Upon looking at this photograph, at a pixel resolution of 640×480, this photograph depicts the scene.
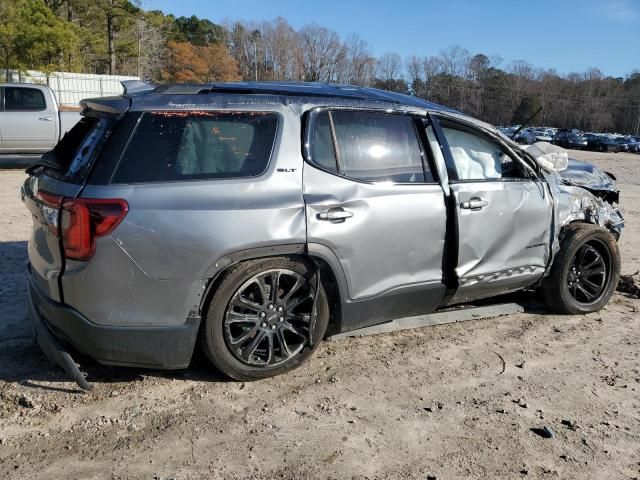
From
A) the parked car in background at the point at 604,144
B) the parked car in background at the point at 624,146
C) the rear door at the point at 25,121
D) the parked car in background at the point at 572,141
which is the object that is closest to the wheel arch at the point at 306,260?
the rear door at the point at 25,121

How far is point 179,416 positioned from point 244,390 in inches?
17.7

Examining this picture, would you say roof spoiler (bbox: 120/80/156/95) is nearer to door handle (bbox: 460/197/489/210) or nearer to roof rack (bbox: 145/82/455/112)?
roof rack (bbox: 145/82/455/112)

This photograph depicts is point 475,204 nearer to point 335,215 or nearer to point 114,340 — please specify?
point 335,215

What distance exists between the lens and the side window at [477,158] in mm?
4445

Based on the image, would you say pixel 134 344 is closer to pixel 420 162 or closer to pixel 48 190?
pixel 48 190

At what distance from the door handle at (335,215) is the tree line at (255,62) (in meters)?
3.49

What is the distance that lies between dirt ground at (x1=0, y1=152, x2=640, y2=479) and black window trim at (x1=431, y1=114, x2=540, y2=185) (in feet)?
3.89

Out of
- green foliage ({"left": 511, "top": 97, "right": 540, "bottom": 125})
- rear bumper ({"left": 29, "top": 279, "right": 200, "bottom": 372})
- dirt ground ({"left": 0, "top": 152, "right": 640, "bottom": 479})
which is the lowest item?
dirt ground ({"left": 0, "top": 152, "right": 640, "bottom": 479})

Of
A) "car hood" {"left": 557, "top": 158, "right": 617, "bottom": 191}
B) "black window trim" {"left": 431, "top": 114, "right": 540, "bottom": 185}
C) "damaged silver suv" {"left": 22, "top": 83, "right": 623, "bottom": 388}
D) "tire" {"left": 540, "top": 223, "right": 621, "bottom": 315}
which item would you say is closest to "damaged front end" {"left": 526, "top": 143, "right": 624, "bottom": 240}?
"tire" {"left": 540, "top": 223, "right": 621, "bottom": 315}

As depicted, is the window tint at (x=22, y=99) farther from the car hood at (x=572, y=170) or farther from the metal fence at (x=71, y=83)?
the metal fence at (x=71, y=83)

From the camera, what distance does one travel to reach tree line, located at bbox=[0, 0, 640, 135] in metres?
34.3

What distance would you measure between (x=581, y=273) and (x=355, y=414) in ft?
8.83

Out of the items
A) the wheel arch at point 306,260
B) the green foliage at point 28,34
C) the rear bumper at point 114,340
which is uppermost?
the green foliage at point 28,34

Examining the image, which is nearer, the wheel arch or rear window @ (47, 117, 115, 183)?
rear window @ (47, 117, 115, 183)
